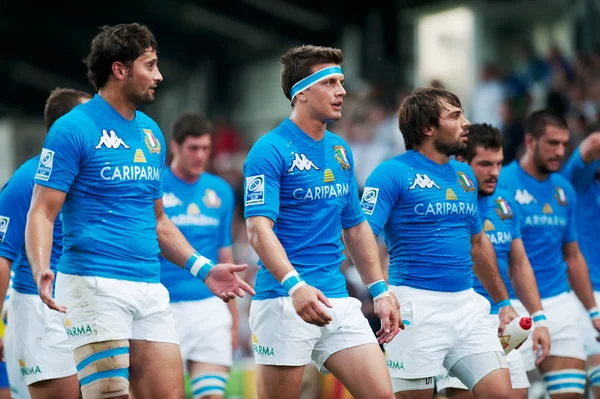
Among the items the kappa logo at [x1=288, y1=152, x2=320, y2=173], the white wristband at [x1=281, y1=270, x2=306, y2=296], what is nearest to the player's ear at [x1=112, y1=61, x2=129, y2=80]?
the kappa logo at [x1=288, y1=152, x2=320, y2=173]

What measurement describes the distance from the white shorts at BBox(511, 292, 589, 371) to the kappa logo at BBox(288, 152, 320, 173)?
2.85 m

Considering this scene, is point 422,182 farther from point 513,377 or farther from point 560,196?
point 560,196

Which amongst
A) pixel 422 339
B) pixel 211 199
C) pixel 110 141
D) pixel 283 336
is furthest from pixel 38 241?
pixel 211 199

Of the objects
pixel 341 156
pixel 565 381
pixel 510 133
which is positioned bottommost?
pixel 565 381

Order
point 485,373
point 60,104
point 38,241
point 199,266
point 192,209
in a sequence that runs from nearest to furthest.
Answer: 1. point 38,241
2. point 199,266
3. point 485,373
4. point 60,104
5. point 192,209

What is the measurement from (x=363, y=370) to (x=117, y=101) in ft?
6.94

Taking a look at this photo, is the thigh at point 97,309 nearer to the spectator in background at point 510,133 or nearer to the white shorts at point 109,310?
the white shorts at point 109,310

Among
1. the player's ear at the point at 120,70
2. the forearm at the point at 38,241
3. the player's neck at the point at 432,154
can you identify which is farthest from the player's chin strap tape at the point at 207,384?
the player's ear at the point at 120,70

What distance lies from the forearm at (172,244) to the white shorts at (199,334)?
8.06ft

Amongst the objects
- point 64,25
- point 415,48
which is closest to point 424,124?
point 415,48

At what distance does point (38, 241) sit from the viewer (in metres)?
5.57

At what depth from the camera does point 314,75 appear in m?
6.25

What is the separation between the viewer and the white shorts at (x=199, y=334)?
8742 mm

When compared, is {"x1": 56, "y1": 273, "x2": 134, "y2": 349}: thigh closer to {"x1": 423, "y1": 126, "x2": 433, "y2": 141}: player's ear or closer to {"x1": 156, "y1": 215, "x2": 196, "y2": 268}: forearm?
{"x1": 156, "y1": 215, "x2": 196, "y2": 268}: forearm
